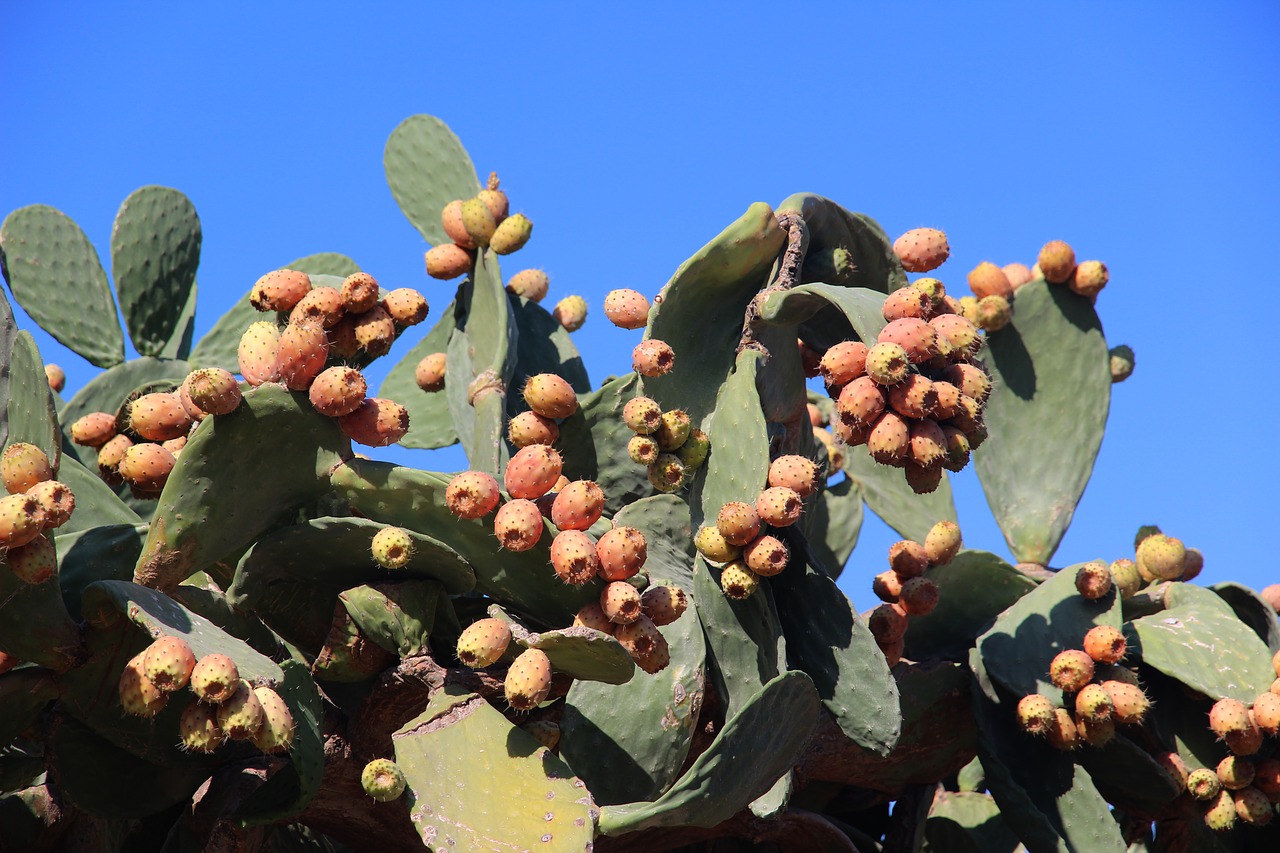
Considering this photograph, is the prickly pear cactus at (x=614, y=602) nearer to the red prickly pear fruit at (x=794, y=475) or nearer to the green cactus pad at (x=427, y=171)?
the red prickly pear fruit at (x=794, y=475)

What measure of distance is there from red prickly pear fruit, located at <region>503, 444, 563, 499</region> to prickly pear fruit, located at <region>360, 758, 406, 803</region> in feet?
1.52

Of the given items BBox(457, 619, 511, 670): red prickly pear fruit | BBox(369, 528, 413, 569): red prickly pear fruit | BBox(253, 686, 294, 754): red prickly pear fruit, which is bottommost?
BBox(253, 686, 294, 754): red prickly pear fruit

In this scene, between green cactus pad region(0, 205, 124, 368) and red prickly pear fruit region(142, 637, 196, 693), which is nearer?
red prickly pear fruit region(142, 637, 196, 693)

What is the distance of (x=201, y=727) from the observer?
1992 mm

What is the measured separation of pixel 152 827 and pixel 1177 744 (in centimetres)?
205

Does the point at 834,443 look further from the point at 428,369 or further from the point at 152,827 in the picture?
the point at 152,827

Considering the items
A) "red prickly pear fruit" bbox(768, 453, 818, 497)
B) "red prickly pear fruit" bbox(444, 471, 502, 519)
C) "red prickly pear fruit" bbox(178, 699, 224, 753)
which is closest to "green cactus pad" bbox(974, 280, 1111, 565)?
"red prickly pear fruit" bbox(768, 453, 818, 497)

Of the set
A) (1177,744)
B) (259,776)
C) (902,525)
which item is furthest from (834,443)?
(259,776)

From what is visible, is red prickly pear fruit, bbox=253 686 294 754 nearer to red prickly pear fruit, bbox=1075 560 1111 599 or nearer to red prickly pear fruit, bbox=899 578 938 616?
red prickly pear fruit, bbox=899 578 938 616

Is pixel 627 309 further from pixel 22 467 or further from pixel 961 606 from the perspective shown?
pixel 22 467

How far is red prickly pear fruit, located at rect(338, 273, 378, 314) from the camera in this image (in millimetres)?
2510

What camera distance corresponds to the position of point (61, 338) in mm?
3605

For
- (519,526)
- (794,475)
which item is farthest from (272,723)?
(794,475)

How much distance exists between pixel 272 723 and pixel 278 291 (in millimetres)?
820
